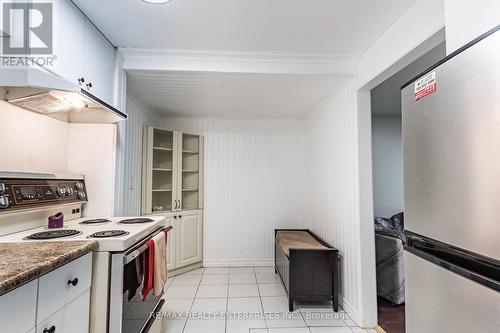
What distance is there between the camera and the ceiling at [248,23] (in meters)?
1.73

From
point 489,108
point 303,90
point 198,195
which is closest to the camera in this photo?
point 489,108

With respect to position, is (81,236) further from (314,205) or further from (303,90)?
(314,205)

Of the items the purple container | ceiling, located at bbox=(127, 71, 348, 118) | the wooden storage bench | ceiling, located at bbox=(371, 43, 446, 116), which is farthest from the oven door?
ceiling, located at bbox=(371, 43, 446, 116)

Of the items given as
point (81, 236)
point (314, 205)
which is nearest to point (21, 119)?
point (81, 236)

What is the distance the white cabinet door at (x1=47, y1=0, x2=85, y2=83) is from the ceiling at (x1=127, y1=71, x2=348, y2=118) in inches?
26.7

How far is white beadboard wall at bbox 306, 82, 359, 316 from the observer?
8.30 feet

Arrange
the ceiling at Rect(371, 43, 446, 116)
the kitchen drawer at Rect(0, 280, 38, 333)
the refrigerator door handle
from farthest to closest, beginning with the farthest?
the ceiling at Rect(371, 43, 446, 116)
the kitchen drawer at Rect(0, 280, 38, 333)
the refrigerator door handle

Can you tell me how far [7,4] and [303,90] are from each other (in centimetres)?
249

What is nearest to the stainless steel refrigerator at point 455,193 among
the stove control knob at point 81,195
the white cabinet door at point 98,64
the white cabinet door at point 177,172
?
the white cabinet door at point 98,64

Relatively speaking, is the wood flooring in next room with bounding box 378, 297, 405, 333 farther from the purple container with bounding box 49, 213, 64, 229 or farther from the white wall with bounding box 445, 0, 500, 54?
the purple container with bounding box 49, 213, 64, 229

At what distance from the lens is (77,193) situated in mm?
2006

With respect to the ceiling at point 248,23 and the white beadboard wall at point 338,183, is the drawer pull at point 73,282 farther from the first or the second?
the white beadboard wall at point 338,183

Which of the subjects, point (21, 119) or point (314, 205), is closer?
point (21, 119)

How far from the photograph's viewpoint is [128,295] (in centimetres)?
142
